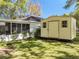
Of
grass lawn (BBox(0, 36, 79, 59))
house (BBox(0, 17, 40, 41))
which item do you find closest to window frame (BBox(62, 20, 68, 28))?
grass lawn (BBox(0, 36, 79, 59))

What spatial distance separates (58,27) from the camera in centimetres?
1792

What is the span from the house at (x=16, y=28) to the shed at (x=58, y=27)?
6.92 ft

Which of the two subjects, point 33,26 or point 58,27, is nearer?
point 58,27

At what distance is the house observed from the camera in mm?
17339

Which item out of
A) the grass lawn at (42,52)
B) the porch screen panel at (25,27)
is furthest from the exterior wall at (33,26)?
the grass lawn at (42,52)

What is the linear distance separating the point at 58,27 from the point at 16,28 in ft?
18.4

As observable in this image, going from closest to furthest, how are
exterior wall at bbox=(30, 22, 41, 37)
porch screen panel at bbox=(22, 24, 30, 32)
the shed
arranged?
the shed
porch screen panel at bbox=(22, 24, 30, 32)
exterior wall at bbox=(30, 22, 41, 37)

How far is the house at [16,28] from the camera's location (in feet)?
56.9

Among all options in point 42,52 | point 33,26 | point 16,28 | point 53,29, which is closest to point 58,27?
point 53,29

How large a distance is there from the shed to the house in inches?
83.1

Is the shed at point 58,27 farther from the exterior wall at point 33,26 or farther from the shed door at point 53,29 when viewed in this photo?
the exterior wall at point 33,26

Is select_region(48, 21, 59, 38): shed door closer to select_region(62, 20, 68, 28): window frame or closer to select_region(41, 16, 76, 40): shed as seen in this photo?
select_region(41, 16, 76, 40): shed

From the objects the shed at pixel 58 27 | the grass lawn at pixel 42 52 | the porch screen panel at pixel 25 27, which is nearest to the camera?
the grass lawn at pixel 42 52

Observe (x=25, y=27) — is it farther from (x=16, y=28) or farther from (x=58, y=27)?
(x=58, y=27)
